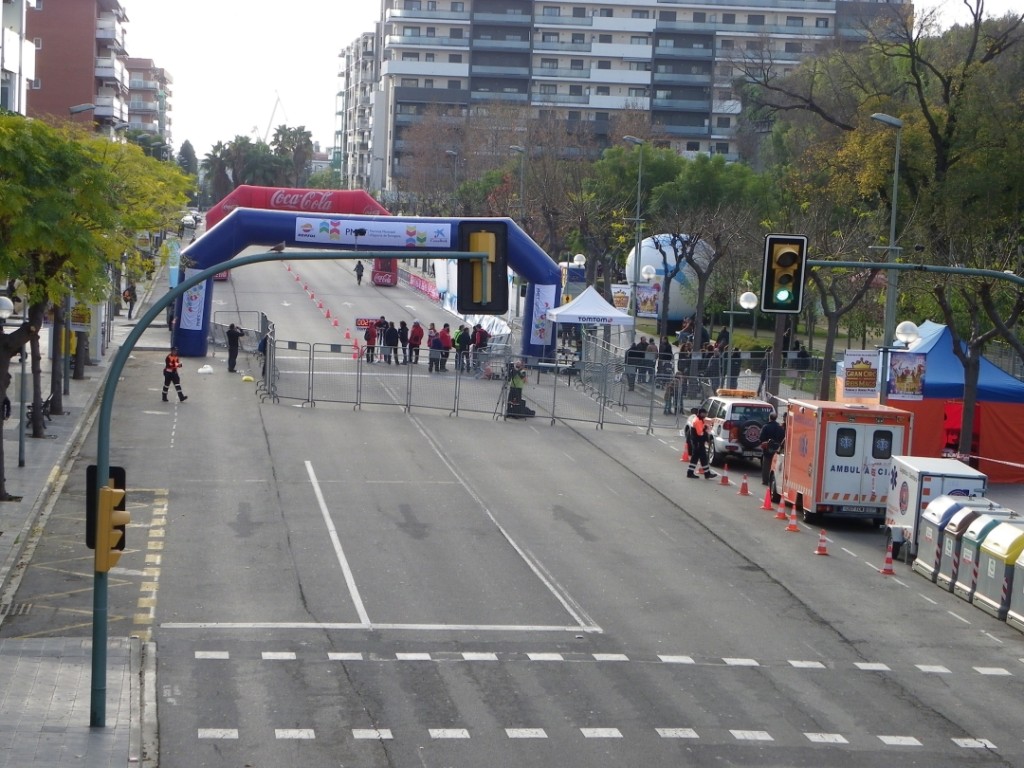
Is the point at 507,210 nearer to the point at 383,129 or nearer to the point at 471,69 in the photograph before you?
the point at 471,69

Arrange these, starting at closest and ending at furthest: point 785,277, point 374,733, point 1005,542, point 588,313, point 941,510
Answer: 1. point 374,733
2. point 785,277
3. point 1005,542
4. point 941,510
5. point 588,313

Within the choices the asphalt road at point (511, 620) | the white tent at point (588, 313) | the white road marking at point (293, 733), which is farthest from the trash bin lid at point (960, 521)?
the white tent at point (588, 313)

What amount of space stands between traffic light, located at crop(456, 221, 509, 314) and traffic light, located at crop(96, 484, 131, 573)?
3.77 m

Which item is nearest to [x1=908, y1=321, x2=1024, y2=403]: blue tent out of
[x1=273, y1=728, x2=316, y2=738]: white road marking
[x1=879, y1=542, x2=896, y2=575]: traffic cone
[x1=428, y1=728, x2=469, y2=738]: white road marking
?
[x1=879, y1=542, x2=896, y2=575]: traffic cone

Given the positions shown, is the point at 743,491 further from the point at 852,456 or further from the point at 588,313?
the point at 588,313

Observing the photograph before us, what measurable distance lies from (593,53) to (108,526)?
116744 mm

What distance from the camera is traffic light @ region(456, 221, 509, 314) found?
13.8 meters

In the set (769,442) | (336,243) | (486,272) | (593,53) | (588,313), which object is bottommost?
(769,442)

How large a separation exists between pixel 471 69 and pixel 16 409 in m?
96.4

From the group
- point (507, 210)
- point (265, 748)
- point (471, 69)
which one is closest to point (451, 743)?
point (265, 748)

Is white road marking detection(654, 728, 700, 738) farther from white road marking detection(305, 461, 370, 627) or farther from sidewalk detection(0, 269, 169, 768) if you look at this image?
white road marking detection(305, 461, 370, 627)

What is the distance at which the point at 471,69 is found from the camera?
125000 mm

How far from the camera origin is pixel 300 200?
4941 cm

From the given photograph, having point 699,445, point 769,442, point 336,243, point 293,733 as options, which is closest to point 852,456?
point 769,442
